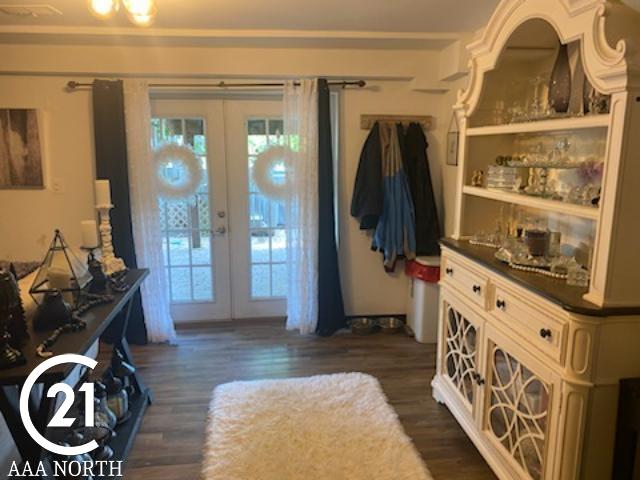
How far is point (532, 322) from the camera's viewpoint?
77.0 inches

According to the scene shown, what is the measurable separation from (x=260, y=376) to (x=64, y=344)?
69.6 inches

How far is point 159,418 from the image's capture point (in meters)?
2.82

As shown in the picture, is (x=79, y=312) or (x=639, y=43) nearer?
(x=639, y=43)

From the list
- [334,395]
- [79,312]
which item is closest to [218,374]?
[334,395]

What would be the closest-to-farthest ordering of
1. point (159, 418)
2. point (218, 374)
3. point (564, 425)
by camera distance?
point (564, 425) → point (159, 418) → point (218, 374)

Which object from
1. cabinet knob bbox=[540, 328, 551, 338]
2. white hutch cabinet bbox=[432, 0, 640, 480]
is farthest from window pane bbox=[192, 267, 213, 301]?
cabinet knob bbox=[540, 328, 551, 338]

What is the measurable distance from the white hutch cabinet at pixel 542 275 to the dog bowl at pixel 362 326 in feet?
3.85

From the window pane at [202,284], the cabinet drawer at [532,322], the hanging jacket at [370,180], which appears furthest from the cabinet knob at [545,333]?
the window pane at [202,284]

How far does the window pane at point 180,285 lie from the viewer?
168 inches

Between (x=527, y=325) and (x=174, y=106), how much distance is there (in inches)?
125

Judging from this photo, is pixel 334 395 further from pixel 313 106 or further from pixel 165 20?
pixel 165 20

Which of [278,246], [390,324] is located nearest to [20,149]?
[278,246]

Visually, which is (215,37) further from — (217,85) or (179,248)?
(179,248)

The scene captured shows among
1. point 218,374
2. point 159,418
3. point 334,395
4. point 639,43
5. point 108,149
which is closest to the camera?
point 639,43
